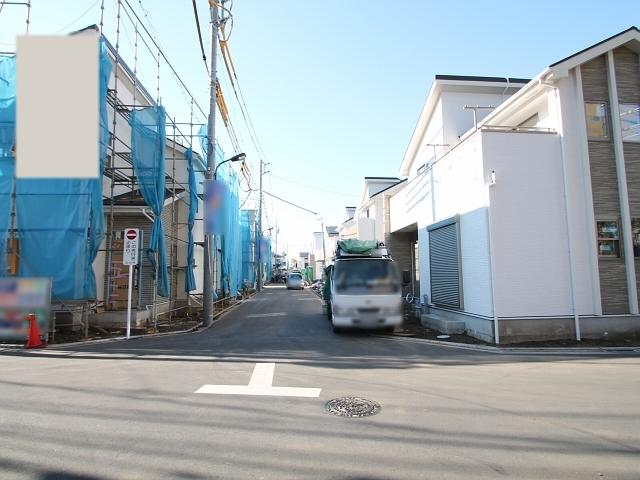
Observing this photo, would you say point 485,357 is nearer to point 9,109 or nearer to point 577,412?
point 577,412

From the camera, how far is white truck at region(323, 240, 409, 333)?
11.1 meters

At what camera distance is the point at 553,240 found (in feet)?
34.1

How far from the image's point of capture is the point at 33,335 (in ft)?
29.7

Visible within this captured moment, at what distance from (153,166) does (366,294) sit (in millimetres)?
7562

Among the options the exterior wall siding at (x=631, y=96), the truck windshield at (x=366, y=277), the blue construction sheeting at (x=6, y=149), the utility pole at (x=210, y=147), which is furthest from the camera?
the utility pole at (x=210, y=147)

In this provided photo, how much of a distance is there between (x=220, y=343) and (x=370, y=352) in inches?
145

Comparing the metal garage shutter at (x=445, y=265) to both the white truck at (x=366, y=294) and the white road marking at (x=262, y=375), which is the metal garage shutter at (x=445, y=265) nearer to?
the white truck at (x=366, y=294)

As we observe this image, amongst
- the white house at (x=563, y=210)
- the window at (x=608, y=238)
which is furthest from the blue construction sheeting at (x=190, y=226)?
the window at (x=608, y=238)

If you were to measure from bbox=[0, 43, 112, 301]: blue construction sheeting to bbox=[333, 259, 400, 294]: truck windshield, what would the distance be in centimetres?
656

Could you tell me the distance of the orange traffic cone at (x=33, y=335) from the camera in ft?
29.6

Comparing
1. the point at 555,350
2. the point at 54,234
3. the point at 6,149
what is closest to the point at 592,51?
the point at 555,350

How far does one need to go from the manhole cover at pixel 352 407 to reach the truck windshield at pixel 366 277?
6.08 m

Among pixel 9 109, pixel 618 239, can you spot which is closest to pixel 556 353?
pixel 618 239

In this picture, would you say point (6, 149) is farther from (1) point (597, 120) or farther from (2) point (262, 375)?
(1) point (597, 120)
